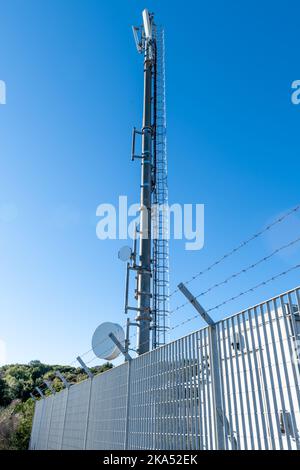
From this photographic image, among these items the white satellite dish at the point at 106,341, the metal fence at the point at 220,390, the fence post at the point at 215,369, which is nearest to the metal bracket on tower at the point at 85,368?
the white satellite dish at the point at 106,341

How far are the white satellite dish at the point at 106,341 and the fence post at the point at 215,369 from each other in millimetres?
6619

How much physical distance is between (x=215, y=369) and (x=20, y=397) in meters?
41.5

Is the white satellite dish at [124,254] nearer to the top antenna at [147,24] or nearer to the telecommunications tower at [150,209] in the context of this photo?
the telecommunications tower at [150,209]

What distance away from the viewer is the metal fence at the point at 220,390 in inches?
151

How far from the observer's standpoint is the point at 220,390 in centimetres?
485

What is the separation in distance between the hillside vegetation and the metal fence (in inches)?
509

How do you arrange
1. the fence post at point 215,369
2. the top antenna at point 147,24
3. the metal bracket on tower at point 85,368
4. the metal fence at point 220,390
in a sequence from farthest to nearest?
the top antenna at point 147,24 < the metal bracket on tower at point 85,368 < the fence post at point 215,369 < the metal fence at point 220,390

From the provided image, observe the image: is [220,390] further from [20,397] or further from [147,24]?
[20,397]

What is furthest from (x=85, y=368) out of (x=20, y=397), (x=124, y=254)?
(x=20, y=397)

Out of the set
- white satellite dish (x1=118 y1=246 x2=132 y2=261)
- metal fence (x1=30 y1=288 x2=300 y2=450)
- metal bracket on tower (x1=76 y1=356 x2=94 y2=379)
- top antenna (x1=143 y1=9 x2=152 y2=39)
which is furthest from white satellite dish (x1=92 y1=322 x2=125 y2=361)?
top antenna (x1=143 y1=9 x2=152 y2=39)

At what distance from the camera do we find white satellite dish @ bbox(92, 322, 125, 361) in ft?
38.4
